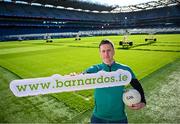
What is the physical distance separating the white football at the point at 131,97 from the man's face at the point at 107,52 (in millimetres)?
586

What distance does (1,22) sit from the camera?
7394 cm

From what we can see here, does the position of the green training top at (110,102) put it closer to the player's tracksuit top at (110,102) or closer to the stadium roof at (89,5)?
the player's tracksuit top at (110,102)

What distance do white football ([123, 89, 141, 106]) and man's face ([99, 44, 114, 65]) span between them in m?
0.59

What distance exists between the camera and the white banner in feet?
A: 9.36

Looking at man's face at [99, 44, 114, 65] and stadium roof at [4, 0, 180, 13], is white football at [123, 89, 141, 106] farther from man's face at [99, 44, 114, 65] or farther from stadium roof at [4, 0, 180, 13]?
stadium roof at [4, 0, 180, 13]

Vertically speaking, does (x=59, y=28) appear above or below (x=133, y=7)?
below

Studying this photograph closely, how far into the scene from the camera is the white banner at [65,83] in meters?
2.85

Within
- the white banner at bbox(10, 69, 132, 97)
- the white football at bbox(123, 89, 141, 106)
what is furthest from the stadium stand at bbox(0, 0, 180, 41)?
the white banner at bbox(10, 69, 132, 97)

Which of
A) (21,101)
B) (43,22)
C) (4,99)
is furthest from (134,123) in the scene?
Result: (43,22)

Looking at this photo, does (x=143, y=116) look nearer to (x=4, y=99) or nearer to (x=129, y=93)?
(x=129, y=93)

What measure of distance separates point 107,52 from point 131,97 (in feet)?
2.76

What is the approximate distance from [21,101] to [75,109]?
8.03ft

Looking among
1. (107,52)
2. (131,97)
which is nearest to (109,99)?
(131,97)

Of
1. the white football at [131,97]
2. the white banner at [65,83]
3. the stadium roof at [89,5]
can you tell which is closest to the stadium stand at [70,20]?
the stadium roof at [89,5]
